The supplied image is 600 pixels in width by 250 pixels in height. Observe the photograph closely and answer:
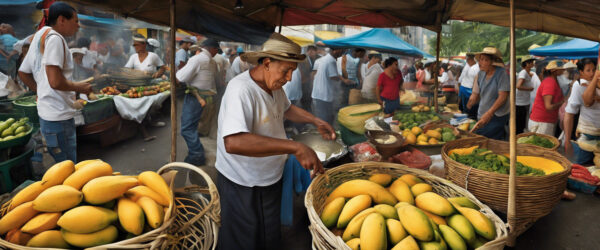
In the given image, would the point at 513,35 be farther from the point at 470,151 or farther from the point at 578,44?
the point at 578,44

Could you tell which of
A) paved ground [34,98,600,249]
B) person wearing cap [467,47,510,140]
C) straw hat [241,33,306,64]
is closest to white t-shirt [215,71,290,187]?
straw hat [241,33,306,64]

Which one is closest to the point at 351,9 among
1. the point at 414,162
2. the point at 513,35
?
the point at 414,162

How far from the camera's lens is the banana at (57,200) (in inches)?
45.3

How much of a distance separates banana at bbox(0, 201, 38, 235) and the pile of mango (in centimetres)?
123

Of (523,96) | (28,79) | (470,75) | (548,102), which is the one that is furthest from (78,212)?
(470,75)

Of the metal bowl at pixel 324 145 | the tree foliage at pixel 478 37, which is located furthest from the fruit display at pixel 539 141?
the tree foliage at pixel 478 37

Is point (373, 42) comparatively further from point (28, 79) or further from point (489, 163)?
point (28, 79)

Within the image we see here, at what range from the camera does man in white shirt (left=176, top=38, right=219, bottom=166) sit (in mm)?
5199

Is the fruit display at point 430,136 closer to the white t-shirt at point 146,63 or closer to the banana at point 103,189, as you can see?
the banana at point 103,189

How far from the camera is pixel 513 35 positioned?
1.83 metres

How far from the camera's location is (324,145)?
4082 millimetres

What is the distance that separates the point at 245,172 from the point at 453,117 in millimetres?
5135

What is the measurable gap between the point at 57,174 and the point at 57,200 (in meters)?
0.23

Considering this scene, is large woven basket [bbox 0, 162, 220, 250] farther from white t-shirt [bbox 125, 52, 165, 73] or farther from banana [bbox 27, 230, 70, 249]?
white t-shirt [bbox 125, 52, 165, 73]
